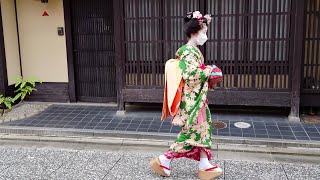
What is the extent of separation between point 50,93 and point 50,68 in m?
0.66

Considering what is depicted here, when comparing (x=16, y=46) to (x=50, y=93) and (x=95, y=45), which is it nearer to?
(x=50, y=93)

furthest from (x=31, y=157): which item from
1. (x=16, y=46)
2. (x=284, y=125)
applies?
(x=284, y=125)

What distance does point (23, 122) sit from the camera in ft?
25.0

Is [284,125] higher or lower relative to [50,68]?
lower

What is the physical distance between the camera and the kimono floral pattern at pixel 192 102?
15.1ft

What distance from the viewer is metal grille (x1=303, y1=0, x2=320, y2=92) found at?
727 cm

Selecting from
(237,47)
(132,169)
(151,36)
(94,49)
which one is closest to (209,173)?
(132,169)

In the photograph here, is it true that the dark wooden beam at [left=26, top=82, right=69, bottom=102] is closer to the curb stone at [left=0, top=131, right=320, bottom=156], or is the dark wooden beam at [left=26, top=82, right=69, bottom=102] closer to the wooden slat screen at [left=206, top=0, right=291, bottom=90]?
the curb stone at [left=0, top=131, right=320, bottom=156]

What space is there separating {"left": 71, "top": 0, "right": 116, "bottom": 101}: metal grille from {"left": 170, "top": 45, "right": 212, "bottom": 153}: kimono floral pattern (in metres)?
4.39

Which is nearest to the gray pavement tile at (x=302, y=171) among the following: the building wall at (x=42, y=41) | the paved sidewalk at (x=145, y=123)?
the paved sidewalk at (x=145, y=123)

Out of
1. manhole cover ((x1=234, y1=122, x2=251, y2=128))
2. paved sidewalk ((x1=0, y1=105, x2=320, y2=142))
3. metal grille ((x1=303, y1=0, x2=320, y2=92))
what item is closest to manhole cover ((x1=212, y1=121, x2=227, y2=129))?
paved sidewalk ((x1=0, y1=105, x2=320, y2=142))

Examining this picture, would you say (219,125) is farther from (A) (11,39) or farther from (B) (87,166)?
(A) (11,39)

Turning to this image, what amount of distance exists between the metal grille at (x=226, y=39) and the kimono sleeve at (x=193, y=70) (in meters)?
3.04

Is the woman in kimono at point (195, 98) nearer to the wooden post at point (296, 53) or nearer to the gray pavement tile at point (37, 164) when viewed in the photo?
the gray pavement tile at point (37, 164)
